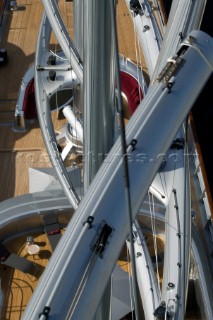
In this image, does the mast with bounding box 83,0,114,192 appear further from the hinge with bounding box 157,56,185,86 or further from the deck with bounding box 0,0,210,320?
the deck with bounding box 0,0,210,320

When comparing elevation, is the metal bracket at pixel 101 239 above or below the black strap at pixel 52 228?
below

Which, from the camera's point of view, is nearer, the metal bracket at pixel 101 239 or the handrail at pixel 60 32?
the metal bracket at pixel 101 239

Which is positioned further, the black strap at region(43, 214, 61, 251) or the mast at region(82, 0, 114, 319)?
the black strap at region(43, 214, 61, 251)

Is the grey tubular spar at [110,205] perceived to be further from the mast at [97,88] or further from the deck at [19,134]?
the deck at [19,134]

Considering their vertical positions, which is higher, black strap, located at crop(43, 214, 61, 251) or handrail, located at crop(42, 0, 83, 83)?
handrail, located at crop(42, 0, 83, 83)

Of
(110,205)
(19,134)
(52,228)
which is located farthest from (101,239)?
(19,134)

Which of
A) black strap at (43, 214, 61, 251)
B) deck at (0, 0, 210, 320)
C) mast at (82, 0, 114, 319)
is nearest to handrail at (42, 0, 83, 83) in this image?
deck at (0, 0, 210, 320)

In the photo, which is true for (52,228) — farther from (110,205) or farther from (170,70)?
(110,205)

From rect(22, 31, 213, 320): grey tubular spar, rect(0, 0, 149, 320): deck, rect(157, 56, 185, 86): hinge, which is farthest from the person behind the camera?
rect(0, 0, 149, 320): deck

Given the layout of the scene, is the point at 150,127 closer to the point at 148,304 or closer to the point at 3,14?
the point at 148,304

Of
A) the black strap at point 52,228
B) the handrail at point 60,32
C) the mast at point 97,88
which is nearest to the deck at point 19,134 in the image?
the black strap at point 52,228
